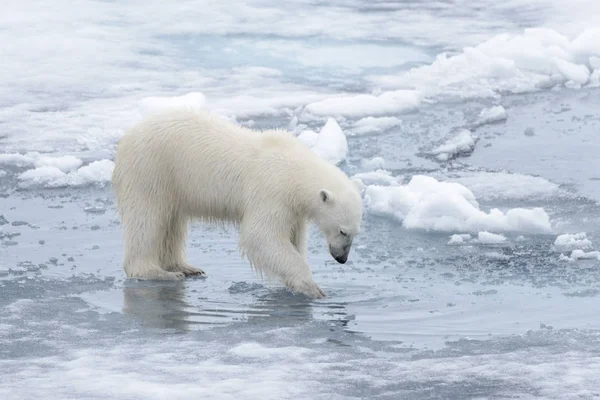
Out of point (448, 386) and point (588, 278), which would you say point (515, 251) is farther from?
point (448, 386)

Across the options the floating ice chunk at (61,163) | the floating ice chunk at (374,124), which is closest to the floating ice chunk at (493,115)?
the floating ice chunk at (374,124)

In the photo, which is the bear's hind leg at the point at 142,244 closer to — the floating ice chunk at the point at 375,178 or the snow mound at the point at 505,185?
the floating ice chunk at the point at 375,178

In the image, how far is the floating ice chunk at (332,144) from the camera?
27.3 ft

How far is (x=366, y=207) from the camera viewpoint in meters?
7.37

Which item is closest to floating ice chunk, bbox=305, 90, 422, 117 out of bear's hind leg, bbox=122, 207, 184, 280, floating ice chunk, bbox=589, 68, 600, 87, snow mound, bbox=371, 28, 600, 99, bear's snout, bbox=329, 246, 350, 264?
snow mound, bbox=371, 28, 600, 99

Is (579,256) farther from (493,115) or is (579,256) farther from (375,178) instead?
(493,115)

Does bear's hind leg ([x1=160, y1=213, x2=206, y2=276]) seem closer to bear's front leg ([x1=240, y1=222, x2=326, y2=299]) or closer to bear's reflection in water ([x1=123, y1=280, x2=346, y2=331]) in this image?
bear's reflection in water ([x1=123, y1=280, x2=346, y2=331])

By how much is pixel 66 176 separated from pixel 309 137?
6.25 feet

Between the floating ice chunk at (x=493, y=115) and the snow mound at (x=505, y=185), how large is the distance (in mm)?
1609

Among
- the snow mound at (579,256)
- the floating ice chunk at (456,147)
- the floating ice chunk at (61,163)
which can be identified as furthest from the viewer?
the floating ice chunk at (456,147)

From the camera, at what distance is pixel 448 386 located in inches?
169

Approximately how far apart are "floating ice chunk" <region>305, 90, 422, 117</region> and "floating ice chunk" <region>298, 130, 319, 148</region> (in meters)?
0.93

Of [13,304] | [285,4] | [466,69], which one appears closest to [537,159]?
[466,69]

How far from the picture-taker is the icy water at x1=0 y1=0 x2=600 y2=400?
460cm
